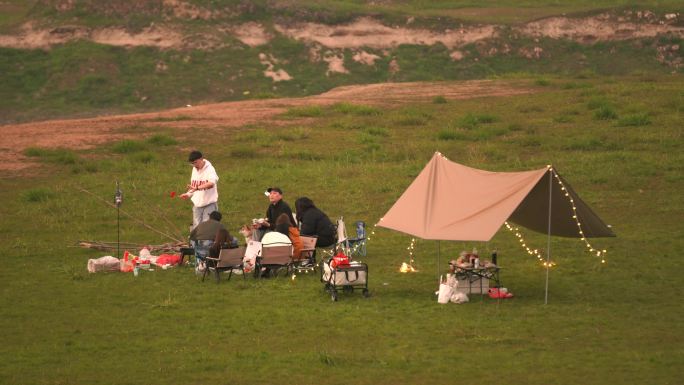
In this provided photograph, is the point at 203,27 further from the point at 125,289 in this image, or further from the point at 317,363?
the point at 317,363

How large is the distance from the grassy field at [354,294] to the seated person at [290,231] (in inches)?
36.4

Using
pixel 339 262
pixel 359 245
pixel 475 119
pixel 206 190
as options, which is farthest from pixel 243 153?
pixel 339 262

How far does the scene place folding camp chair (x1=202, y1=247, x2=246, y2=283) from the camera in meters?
19.5

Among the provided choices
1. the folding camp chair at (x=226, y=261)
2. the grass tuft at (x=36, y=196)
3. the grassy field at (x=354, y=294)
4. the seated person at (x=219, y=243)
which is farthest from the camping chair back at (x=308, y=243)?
the grass tuft at (x=36, y=196)

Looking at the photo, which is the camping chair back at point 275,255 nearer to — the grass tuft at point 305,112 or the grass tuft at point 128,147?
the grass tuft at point 128,147

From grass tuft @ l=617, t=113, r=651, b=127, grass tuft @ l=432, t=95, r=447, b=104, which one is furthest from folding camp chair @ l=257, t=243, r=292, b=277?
grass tuft @ l=432, t=95, r=447, b=104

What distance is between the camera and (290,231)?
20.2 meters

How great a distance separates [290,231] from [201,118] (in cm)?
2094

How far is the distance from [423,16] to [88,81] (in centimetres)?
1817

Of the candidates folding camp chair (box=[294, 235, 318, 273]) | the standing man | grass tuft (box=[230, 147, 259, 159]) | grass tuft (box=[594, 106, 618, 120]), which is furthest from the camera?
grass tuft (box=[594, 106, 618, 120])

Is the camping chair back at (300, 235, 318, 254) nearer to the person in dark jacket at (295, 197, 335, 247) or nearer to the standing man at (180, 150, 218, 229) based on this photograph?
the person in dark jacket at (295, 197, 335, 247)

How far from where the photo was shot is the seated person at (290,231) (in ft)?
66.2

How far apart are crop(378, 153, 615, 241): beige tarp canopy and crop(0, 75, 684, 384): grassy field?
101cm

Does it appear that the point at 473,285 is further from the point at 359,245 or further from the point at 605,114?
the point at 605,114
